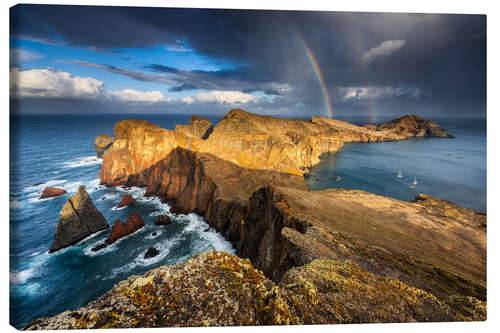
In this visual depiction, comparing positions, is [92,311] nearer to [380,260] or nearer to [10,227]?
[10,227]

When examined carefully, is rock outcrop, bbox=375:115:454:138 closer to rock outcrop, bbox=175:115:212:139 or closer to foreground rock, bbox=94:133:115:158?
rock outcrop, bbox=175:115:212:139

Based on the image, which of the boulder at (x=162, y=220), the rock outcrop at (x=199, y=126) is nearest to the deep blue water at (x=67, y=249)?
the boulder at (x=162, y=220)

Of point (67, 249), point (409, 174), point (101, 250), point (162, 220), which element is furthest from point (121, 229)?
point (409, 174)

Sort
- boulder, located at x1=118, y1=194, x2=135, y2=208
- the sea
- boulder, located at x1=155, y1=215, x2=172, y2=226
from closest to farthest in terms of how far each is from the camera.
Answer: the sea
boulder, located at x1=155, y1=215, x2=172, y2=226
boulder, located at x1=118, y1=194, x2=135, y2=208

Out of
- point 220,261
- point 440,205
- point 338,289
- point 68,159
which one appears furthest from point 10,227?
point 440,205

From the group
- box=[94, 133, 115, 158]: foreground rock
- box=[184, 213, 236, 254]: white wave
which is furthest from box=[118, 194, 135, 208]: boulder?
box=[94, 133, 115, 158]: foreground rock

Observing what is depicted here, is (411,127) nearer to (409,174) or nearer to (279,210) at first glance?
(409,174)

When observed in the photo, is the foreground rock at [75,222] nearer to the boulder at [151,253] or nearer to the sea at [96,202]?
the sea at [96,202]

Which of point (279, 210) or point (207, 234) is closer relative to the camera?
point (279, 210)
